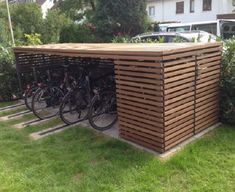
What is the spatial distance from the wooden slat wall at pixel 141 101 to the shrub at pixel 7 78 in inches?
161

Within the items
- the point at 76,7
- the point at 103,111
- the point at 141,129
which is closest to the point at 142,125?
the point at 141,129

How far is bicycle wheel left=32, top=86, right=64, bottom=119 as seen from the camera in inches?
237

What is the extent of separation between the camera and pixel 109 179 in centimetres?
356

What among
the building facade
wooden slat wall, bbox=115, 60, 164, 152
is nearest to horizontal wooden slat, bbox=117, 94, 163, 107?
wooden slat wall, bbox=115, 60, 164, 152

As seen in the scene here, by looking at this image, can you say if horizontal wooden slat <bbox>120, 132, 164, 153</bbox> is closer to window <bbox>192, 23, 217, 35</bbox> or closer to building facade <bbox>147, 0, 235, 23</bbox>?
window <bbox>192, 23, 217, 35</bbox>

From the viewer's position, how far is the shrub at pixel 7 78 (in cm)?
754

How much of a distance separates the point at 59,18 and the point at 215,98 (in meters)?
19.9

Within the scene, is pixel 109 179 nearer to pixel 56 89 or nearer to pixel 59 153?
pixel 59 153

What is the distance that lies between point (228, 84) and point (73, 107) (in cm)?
278

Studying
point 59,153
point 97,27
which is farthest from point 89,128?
point 97,27

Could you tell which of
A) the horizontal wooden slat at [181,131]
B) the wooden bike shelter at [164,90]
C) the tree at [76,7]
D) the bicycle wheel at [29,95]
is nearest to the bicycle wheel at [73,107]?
the wooden bike shelter at [164,90]

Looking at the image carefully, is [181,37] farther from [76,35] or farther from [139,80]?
[76,35]

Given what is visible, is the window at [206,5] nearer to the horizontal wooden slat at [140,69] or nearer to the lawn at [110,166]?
the lawn at [110,166]

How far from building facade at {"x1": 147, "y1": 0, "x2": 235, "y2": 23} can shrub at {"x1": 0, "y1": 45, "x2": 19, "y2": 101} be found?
67.2ft
